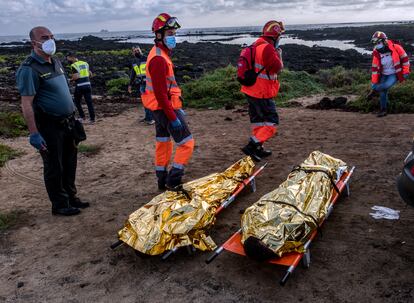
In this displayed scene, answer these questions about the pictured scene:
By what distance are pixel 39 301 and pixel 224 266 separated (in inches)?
62.0

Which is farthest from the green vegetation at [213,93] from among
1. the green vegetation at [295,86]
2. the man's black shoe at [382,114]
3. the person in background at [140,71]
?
the man's black shoe at [382,114]

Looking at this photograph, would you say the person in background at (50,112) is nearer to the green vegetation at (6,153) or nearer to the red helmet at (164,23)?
the red helmet at (164,23)

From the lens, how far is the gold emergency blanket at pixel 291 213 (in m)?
3.32

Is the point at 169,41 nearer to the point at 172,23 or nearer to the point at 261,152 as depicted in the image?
the point at 172,23

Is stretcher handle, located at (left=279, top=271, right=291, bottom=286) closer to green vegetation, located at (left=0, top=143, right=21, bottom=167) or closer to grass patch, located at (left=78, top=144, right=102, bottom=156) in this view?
grass patch, located at (left=78, top=144, right=102, bottom=156)

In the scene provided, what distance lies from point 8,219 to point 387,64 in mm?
7760

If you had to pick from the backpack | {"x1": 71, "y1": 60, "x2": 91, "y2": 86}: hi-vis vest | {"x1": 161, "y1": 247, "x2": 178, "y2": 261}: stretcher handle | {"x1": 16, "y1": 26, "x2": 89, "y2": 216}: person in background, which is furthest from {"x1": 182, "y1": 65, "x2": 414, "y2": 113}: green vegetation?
{"x1": 161, "y1": 247, "x2": 178, "y2": 261}: stretcher handle

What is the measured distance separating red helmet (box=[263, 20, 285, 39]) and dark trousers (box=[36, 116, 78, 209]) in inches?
127

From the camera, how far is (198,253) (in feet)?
12.5

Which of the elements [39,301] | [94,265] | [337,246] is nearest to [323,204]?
[337,246]

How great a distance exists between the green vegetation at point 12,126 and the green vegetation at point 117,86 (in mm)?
6140

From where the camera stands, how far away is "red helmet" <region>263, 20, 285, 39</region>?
6.07m

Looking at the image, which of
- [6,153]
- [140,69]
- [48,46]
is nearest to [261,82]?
[48,46]

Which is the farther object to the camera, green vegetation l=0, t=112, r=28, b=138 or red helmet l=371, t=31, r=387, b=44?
green vegetation l=0, t=112, r=28, b=138
